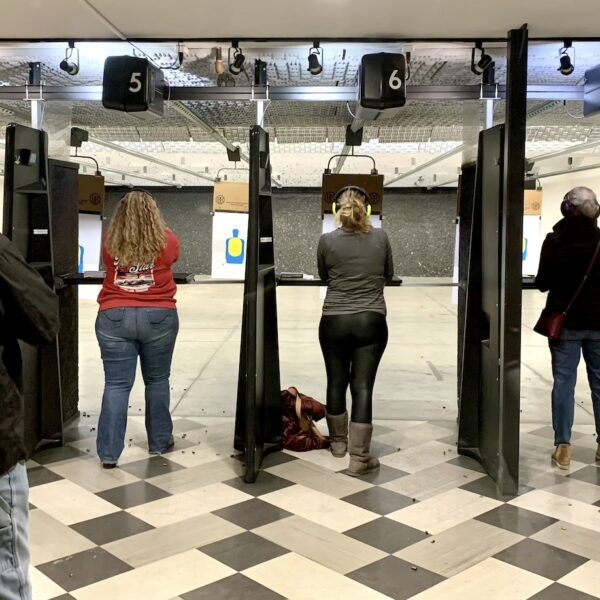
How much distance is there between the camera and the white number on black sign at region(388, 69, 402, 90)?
3.35 meters

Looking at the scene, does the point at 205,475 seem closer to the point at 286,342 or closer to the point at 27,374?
the point at 27,374

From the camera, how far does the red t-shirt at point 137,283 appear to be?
332 cm

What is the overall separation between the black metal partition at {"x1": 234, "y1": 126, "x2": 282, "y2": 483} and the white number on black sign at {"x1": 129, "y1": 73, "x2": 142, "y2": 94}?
727 mm

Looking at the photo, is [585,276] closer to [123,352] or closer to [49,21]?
[123,352]

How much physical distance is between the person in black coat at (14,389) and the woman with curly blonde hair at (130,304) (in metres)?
1.81

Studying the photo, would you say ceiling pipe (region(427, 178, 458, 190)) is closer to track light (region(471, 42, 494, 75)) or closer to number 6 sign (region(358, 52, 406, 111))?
track light (region(471, 42, 494, 75))

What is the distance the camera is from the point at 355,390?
10.9ft

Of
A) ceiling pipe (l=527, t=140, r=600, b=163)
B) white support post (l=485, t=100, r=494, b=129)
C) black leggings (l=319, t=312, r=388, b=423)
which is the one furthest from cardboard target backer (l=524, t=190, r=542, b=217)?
black leggings (l=319, t=312, r=388, b=423)

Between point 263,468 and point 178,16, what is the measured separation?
2109mm

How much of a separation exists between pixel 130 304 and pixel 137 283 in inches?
4.1

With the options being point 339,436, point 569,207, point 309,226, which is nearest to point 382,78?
point 569,207

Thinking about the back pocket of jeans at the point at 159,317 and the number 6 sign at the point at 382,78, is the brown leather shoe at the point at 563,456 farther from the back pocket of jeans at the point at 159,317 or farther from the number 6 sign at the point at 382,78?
the back pocket of jeans at the point at 159,317

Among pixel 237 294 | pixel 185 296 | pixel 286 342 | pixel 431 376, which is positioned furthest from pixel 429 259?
pixel 431 376

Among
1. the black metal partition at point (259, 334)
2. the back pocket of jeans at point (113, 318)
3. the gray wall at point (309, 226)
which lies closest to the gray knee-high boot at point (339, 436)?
the black metal partition at point (259, 334)
